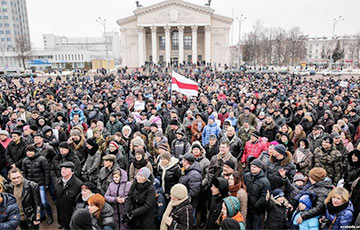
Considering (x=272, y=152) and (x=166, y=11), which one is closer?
(x=272, y=152)

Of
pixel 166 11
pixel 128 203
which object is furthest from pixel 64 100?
pixel 166 11

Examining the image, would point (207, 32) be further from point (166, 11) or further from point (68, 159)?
point (68, 159)

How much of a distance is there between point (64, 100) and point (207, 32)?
42.8m

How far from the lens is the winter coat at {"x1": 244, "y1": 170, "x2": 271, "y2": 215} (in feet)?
12.7

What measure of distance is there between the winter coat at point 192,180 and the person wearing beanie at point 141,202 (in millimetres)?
628

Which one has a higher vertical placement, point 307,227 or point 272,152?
point 272,152

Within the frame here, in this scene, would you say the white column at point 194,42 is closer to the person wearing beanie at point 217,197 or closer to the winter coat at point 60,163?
the winter coat at point 60,163

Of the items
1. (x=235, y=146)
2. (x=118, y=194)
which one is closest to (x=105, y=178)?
(x=118, y=194)

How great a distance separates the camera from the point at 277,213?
12.7ft

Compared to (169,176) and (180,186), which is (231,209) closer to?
(180,186)

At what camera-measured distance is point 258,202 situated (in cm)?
390

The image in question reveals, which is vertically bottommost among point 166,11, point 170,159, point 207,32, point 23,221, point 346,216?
point 23,221

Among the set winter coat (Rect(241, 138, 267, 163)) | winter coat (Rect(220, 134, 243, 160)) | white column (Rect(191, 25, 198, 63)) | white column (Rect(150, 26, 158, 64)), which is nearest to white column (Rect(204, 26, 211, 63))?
white column (Rect(191, 25, 198, 63))

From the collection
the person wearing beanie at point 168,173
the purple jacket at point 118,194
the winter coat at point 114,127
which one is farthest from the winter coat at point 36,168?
the winter coat at point 114,127
